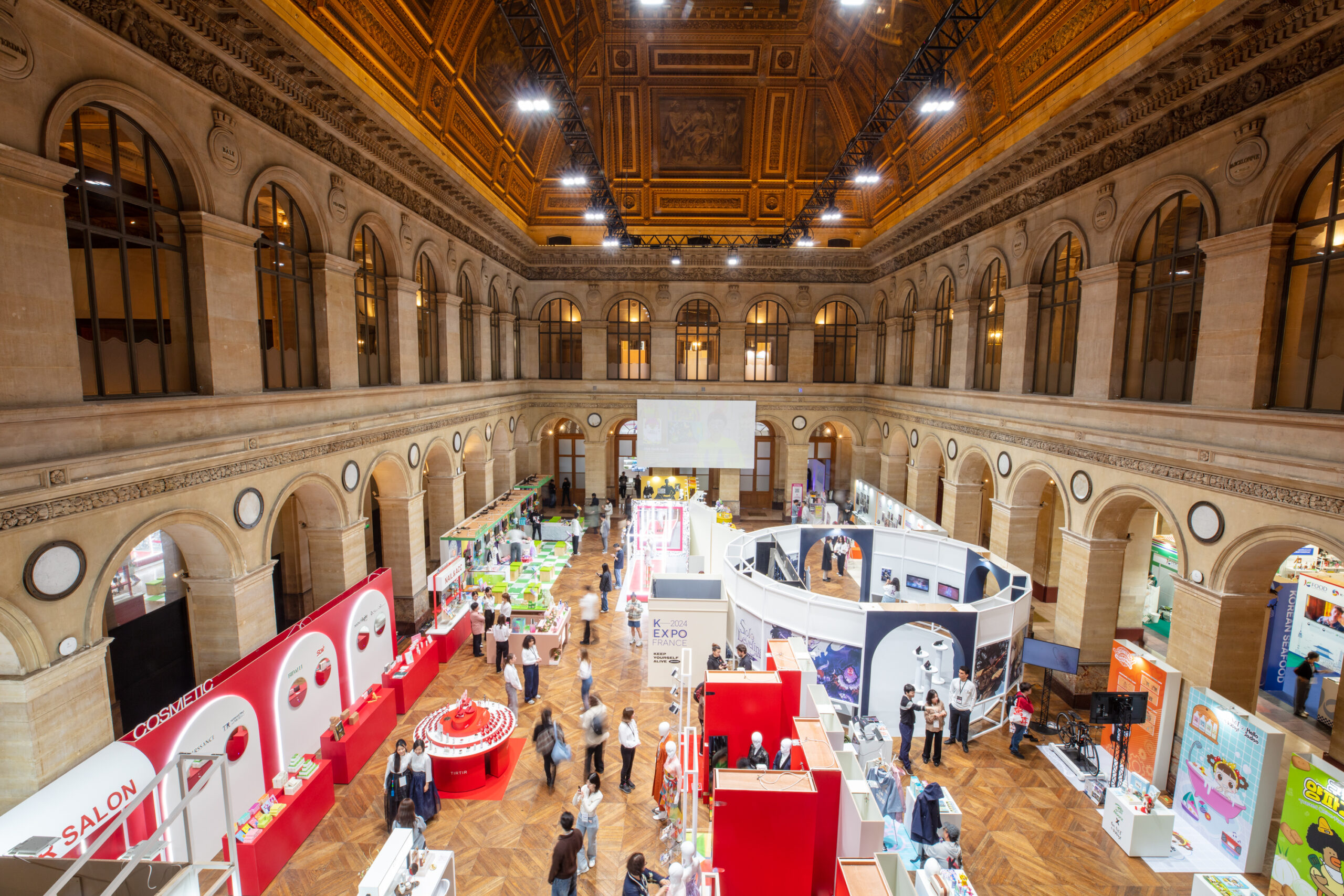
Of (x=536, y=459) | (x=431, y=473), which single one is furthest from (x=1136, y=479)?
(x=536, y=459)

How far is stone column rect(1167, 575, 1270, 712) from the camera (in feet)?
27.7

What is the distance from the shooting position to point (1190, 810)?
8.36 metres

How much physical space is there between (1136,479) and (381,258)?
14.9 metres

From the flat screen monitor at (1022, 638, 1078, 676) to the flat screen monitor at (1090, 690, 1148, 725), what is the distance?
1.39m

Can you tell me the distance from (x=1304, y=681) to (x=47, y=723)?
59.5ft

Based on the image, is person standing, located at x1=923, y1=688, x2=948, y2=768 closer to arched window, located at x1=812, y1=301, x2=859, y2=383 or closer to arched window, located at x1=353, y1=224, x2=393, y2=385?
arched window, located at x1=353, y1=224, x2=393, y2=385

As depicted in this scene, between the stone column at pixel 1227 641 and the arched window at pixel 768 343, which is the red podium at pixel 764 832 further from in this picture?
→ the arched window at pixel 768 343

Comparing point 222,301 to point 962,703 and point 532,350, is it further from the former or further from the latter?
point 532,350

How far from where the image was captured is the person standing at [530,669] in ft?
36.0

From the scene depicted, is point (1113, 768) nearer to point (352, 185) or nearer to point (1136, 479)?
point (1136, 479)

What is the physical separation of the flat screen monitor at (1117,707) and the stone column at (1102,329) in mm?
4969

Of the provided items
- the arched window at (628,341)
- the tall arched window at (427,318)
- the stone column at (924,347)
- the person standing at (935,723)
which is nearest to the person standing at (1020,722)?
the person standing at (935,723)

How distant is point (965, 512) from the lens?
16.9 m

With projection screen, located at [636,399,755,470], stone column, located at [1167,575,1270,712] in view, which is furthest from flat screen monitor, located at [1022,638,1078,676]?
projection screen, located at [636,399,755,470]
